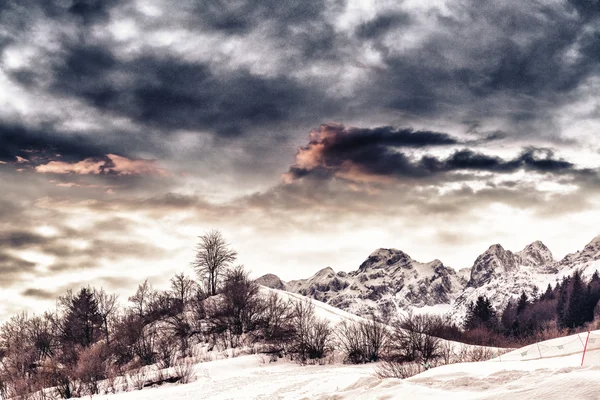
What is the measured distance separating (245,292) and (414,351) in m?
28.5

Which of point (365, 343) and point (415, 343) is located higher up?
point (365, 343)

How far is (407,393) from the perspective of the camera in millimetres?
8945

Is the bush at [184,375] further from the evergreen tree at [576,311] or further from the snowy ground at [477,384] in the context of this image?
the evergreen tree at [576,311]

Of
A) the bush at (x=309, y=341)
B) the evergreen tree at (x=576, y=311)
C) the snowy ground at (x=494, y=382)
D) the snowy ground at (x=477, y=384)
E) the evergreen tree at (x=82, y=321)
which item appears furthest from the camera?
the evergreen tree at (x=576, y=311)

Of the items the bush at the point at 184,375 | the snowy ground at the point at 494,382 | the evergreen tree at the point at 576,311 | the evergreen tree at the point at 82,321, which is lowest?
the evergreen tree at the point at 576,311

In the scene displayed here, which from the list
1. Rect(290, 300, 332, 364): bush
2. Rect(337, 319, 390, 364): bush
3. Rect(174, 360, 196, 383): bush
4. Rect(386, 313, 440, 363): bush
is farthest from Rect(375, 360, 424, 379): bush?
Rect(290, 300, 332, 364): bush

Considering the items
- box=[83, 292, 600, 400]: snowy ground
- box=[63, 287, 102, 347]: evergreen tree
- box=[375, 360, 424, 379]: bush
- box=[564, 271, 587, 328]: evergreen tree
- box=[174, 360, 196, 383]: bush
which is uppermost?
box=[63, 287, 102, 347]: evergreen tree

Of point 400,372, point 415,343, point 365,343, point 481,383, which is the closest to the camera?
point 481,383

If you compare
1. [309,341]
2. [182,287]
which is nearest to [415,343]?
[309,341]

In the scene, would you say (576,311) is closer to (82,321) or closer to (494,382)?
(82,321)

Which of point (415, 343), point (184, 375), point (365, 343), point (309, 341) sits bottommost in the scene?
point (415, 343)

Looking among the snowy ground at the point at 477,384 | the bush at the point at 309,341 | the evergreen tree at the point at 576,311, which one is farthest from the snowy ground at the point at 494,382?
the evergreen tree at the point at 576,311

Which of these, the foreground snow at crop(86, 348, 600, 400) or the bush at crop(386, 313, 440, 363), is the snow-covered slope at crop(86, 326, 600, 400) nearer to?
the foreground snow at crop(86, 348, 600, 400)

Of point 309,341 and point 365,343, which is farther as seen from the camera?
point 309,341
